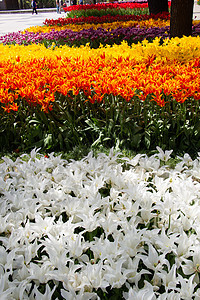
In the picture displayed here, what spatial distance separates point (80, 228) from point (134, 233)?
45 cm

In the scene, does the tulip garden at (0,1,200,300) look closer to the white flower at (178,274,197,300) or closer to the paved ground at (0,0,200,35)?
the white flower at (178,274,197,300)

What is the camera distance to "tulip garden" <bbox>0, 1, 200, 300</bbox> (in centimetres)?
156

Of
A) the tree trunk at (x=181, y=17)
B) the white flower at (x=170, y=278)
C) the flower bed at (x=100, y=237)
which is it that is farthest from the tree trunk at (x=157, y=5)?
the white flower at (x=170, y=278)

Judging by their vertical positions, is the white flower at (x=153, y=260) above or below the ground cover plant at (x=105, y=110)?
below

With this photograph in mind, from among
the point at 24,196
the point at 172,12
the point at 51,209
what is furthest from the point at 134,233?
the point at 172,12

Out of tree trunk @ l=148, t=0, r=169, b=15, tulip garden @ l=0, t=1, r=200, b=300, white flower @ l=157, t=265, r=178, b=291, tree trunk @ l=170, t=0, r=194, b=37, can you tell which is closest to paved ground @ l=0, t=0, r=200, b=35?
tree trunk @ l=148, t=0, r=169, b=15

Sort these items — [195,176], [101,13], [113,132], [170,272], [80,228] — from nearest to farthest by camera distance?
[170,272]
[80,228]
[195,176]
[113,132]
[101,13]

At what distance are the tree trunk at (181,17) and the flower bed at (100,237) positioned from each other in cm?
439

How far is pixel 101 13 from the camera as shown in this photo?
14.3 meters

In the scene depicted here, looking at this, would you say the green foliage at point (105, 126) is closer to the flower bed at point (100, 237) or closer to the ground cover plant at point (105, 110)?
the ground cover plant at point (105, 110)

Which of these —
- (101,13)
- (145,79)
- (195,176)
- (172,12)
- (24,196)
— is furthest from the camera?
(101,13)

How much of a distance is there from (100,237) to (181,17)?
5.52 m

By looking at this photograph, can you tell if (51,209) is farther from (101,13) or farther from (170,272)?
(101,13)

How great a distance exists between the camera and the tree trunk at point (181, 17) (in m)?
5.86
